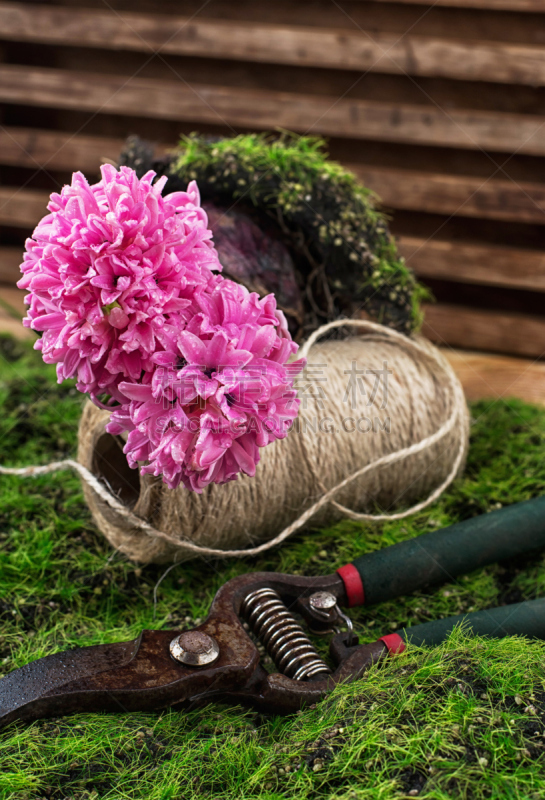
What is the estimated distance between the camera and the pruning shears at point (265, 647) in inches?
37.1

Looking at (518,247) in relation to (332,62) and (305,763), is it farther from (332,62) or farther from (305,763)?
(305,763)

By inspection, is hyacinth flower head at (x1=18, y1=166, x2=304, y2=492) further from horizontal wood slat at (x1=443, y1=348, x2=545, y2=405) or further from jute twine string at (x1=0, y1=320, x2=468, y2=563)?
horizontal wood slat at (x1=443, y1=348, x2=545, y2=405)

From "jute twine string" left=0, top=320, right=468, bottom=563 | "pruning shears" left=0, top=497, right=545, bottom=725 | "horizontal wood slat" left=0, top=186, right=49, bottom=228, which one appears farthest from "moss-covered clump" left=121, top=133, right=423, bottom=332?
"horizontal wood slat" left=0, top=186, right=49, bottom=228

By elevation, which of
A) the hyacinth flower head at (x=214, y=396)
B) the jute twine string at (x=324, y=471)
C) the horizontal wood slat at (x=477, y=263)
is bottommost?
the jute twine string at (x=324, y=471)

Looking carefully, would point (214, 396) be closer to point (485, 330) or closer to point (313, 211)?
point (313, 211)

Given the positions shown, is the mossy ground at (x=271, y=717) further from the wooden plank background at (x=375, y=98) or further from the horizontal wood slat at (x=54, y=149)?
the horizontal wood slat at (x=54, y=149)

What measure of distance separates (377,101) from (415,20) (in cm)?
25

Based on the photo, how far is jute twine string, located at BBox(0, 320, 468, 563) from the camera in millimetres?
1268

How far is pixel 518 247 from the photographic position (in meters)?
2.32

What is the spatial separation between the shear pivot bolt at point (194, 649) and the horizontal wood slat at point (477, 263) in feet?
5.10

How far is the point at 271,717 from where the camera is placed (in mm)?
1031

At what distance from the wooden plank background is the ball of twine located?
77 centimetres

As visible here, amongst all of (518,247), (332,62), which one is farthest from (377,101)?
(518,247)

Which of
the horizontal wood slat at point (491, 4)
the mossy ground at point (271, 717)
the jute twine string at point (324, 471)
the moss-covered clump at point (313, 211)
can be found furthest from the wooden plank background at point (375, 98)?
the mossy ground at point (271, 717)
